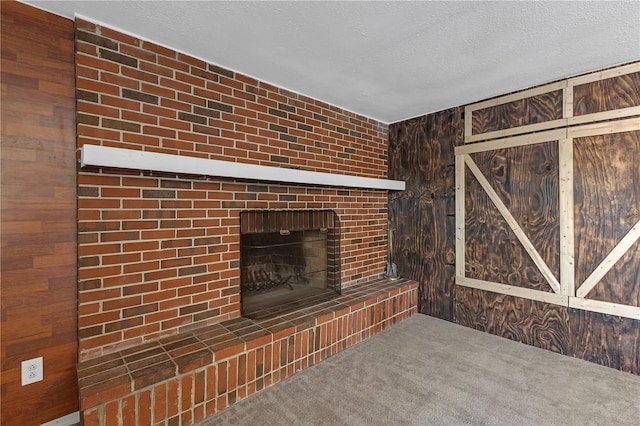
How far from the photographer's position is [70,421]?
169cm

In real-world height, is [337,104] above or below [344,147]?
above

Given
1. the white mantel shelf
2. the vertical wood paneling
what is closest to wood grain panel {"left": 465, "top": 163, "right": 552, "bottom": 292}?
the vertical wood paneling

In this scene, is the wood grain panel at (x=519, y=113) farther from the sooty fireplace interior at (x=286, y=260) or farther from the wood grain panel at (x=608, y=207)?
the sooty fireplace interior at (x=286, y=260)

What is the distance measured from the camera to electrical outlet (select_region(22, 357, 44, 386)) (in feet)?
5.19

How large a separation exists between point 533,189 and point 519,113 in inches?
28.2

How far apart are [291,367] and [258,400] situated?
34 centimetres

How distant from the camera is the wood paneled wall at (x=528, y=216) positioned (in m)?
2.22

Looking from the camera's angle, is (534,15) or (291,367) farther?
(291,367)

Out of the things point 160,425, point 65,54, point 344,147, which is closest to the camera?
point 160,425

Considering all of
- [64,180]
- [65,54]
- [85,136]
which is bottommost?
[64,180]

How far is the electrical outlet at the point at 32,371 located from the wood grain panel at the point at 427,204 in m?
3.26

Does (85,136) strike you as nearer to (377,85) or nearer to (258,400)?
(258,400)

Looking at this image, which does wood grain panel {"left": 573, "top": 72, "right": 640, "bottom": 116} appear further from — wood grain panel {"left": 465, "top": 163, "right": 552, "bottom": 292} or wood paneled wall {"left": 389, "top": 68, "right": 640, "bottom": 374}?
wood grain panel {"left": 465, "top": 163, "right": 552, "bottom": 292}

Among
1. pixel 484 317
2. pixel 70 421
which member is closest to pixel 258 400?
pixel 70 421
